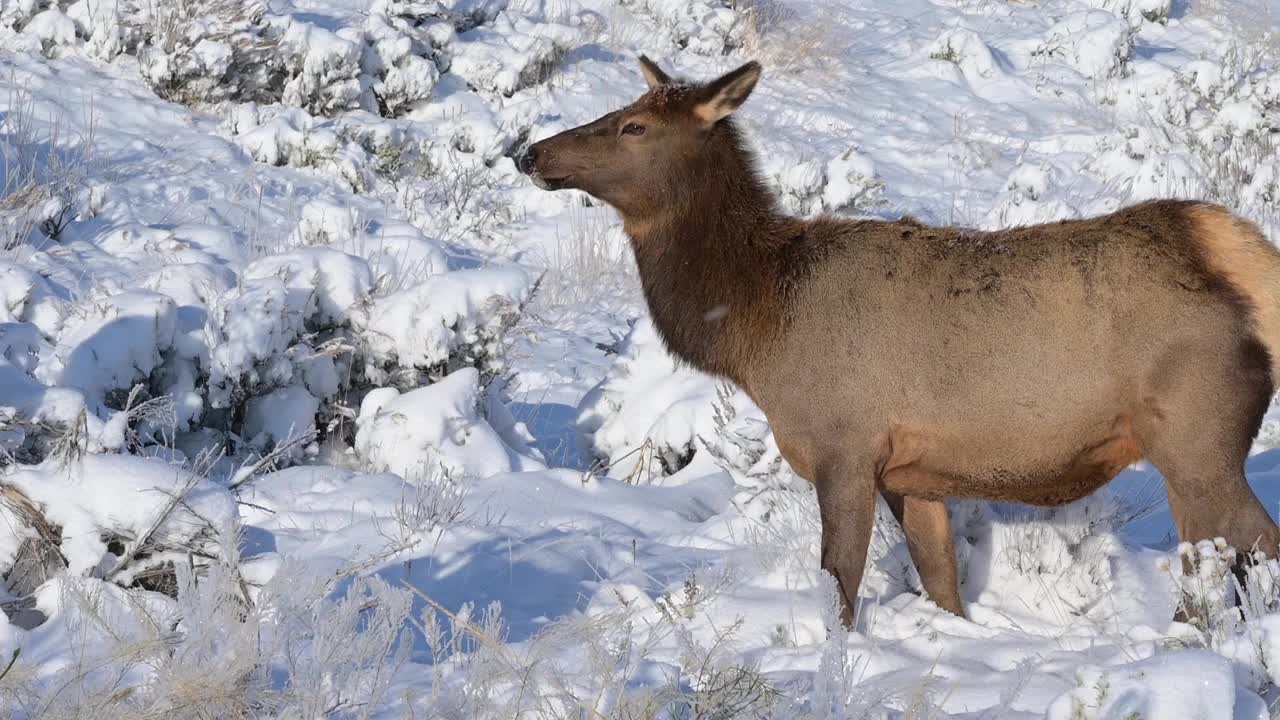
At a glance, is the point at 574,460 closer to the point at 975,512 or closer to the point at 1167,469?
the point at 975,512

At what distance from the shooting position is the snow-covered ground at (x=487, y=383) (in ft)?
11.4

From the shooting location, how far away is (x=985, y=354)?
4.69 metres

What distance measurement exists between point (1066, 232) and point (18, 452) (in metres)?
4.02

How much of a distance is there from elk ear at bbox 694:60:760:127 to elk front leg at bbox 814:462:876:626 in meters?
1.70

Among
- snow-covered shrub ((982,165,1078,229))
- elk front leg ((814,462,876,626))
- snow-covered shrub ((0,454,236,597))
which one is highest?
snow-covered shrub ((0,454,236,597))

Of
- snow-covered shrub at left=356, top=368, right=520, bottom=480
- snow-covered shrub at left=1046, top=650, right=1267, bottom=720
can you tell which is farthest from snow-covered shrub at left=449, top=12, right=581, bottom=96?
snow-covered shrub at left=1046, top=650, right=1267, bottom=720

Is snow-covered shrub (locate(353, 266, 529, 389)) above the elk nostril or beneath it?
beneath

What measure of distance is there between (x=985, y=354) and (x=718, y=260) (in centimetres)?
117

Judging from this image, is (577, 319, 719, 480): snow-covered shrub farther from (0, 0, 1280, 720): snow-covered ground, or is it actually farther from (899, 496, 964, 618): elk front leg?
(899, 496, 964, 618): elk front leg

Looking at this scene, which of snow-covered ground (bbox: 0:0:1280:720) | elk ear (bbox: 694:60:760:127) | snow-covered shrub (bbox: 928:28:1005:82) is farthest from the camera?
snow-covered shrub (bbox: 928:28:1005:82)

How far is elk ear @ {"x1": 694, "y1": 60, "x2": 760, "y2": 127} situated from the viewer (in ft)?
18.0

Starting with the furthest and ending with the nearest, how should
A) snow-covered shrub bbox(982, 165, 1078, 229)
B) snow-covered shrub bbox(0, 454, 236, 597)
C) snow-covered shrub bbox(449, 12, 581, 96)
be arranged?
snow-covered shrub bbox(449, 12, 581, 96), snow-covered shrub bbox(982, 165, 1078, 229), snow-covered shrub bbox(0, 454, 236, 597)

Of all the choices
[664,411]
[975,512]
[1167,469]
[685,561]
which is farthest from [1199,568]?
[664,411]

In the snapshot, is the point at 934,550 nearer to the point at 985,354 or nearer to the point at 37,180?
the point at 985,354
